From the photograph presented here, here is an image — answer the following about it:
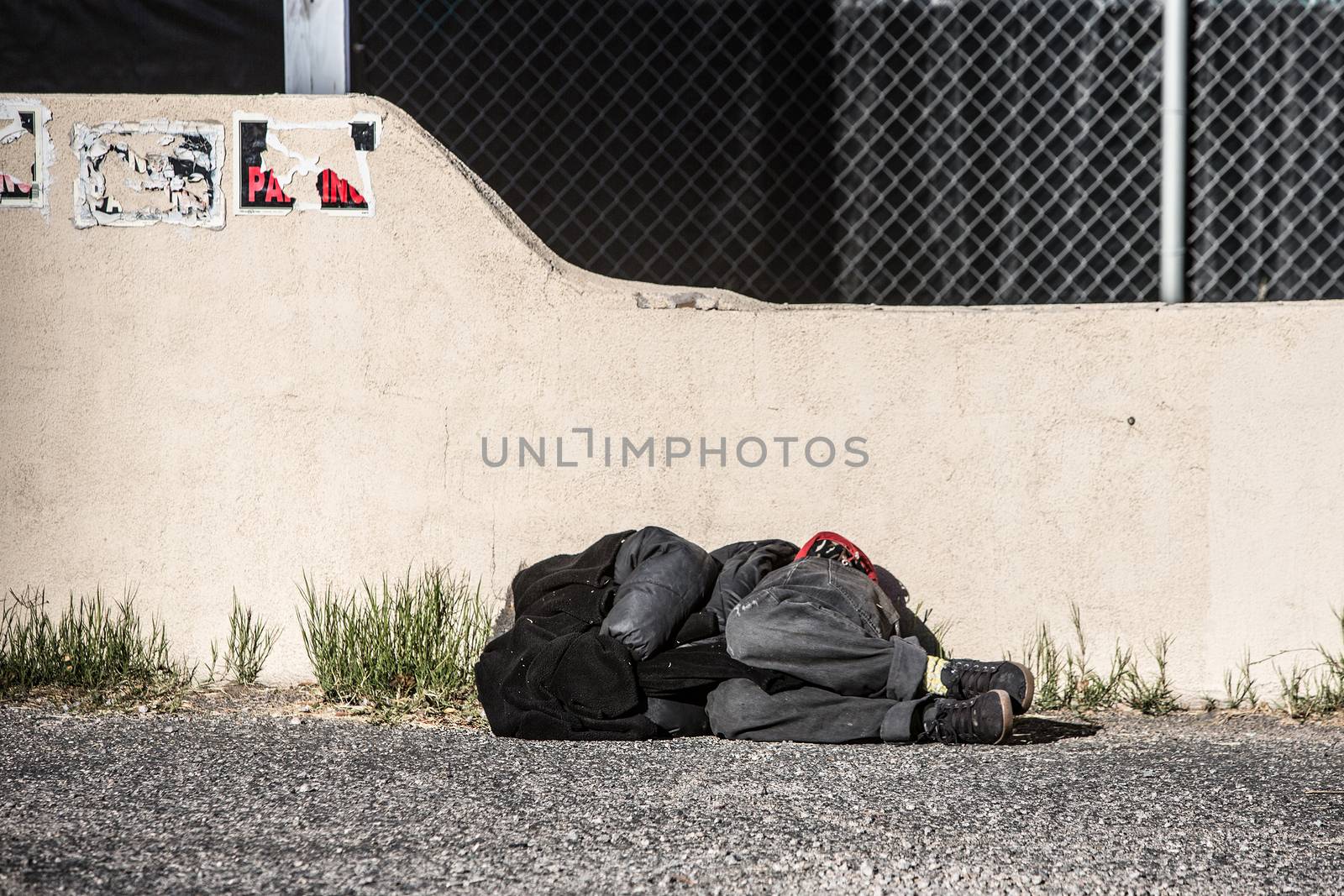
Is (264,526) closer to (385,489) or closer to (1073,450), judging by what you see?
(385,489)

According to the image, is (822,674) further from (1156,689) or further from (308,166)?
(308,166)

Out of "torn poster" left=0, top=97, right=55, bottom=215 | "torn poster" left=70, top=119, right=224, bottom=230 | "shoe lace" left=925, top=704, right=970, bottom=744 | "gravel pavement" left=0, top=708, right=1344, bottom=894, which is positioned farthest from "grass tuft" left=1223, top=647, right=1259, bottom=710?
"torn poster" left=0, top=97, right=55, bottom=215

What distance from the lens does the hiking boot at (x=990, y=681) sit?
116 inches

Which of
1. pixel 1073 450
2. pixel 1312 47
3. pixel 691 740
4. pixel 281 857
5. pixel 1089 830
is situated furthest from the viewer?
pixel 1312 47

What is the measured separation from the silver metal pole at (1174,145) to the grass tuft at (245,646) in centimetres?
262

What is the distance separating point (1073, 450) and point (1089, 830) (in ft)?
4.40

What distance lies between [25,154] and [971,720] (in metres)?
2.85

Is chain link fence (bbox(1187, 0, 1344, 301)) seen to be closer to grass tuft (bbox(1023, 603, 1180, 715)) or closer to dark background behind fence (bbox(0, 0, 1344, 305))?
dark background behind fence (bbox(0, 0, 1344, 305))

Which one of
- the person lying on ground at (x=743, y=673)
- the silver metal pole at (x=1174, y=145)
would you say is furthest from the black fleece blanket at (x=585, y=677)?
the silver metal pole at (x=1174, y=145)

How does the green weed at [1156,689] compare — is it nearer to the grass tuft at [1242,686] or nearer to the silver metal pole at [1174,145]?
the grass tuft at [1242,686]

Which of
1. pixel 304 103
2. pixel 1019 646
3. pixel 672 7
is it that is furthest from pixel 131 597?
pixel 672 7

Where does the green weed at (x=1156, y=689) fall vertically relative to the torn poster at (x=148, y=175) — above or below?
below

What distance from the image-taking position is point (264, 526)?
3.45 metres

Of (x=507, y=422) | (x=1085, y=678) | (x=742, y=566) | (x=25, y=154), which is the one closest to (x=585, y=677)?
(x=742, y=566)
